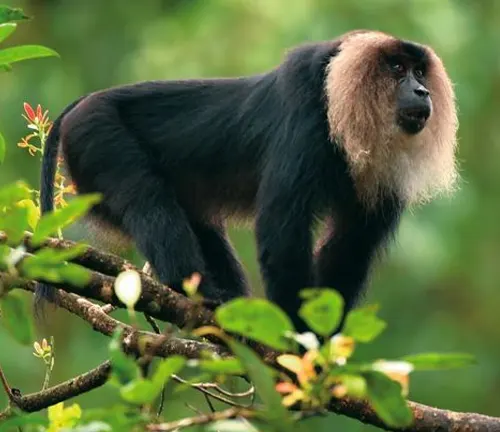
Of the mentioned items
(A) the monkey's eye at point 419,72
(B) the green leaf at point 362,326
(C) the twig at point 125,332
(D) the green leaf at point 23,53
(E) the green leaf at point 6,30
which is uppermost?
(E) the green leaf at point 6,30

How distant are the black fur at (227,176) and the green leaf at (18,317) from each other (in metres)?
2.47

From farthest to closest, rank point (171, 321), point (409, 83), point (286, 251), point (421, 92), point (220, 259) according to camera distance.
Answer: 1. point (220, 259)
2. point (409, 83)
3. point (421, 92)
4. point (286, 251)
5. point (171, 321)

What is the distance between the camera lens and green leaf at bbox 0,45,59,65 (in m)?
2.11

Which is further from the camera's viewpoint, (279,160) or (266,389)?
(279,160)

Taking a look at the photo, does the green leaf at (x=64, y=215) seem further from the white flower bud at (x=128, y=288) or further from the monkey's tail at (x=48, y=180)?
the monkey's tail at (x=48, y=180)

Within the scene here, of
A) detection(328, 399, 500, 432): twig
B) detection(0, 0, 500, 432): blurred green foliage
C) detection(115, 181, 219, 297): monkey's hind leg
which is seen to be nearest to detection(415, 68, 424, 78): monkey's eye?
detection(115, 181, 219, 297): monkey's hind leg

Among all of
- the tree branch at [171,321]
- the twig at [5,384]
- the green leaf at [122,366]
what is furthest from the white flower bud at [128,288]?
the tree branch at [171,321]

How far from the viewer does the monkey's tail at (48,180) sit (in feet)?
12.5

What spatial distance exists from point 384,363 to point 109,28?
12422 mm

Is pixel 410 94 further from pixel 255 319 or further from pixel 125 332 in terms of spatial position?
pixel 255 319

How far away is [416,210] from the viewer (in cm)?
1035

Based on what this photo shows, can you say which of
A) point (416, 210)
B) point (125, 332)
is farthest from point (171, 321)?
point (416, 210)

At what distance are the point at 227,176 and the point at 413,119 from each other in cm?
77

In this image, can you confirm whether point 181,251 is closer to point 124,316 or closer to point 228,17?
point 124,316
